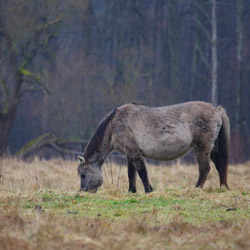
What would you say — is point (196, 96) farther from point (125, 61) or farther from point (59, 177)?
point (59, 177)

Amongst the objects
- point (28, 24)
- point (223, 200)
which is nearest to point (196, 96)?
point (28, 24)

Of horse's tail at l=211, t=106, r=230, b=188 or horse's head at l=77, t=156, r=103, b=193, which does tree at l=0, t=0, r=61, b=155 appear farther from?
horse's tail at l=211, t=106, r=230, b=188

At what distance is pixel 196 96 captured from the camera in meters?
30.1

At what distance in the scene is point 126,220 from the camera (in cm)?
523

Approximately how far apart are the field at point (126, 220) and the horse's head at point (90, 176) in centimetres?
106

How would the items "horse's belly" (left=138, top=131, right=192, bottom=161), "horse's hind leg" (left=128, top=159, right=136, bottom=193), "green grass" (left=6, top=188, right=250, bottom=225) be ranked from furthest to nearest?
"horse's hind leg" (left=128, top=159, right=136, bottom=193) → "horse's belly" (left=138, top=131, right=192, bottom=161) → "green grass" (left=6, top=188, right=250, bottom=225)

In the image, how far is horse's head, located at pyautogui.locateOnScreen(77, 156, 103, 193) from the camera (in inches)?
357

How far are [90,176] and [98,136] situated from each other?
836 millimetres

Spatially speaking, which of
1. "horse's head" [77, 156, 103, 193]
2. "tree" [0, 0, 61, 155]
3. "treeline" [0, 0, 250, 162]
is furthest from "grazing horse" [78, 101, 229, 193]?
"tree" [0, 0, 61, 155]

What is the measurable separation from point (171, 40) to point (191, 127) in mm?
20914

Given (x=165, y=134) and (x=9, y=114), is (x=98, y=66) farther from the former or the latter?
(x=165, y=134)

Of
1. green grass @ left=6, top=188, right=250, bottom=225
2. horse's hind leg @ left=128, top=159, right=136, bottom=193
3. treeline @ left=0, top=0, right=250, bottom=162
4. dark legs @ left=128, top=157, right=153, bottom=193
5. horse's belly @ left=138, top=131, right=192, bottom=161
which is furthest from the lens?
treeline @ left=0, top=0, right=250, bottom=162

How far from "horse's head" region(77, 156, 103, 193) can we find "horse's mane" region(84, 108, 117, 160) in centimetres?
19

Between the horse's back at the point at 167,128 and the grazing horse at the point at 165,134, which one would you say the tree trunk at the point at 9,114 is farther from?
the horse's back at the point at 167,128
